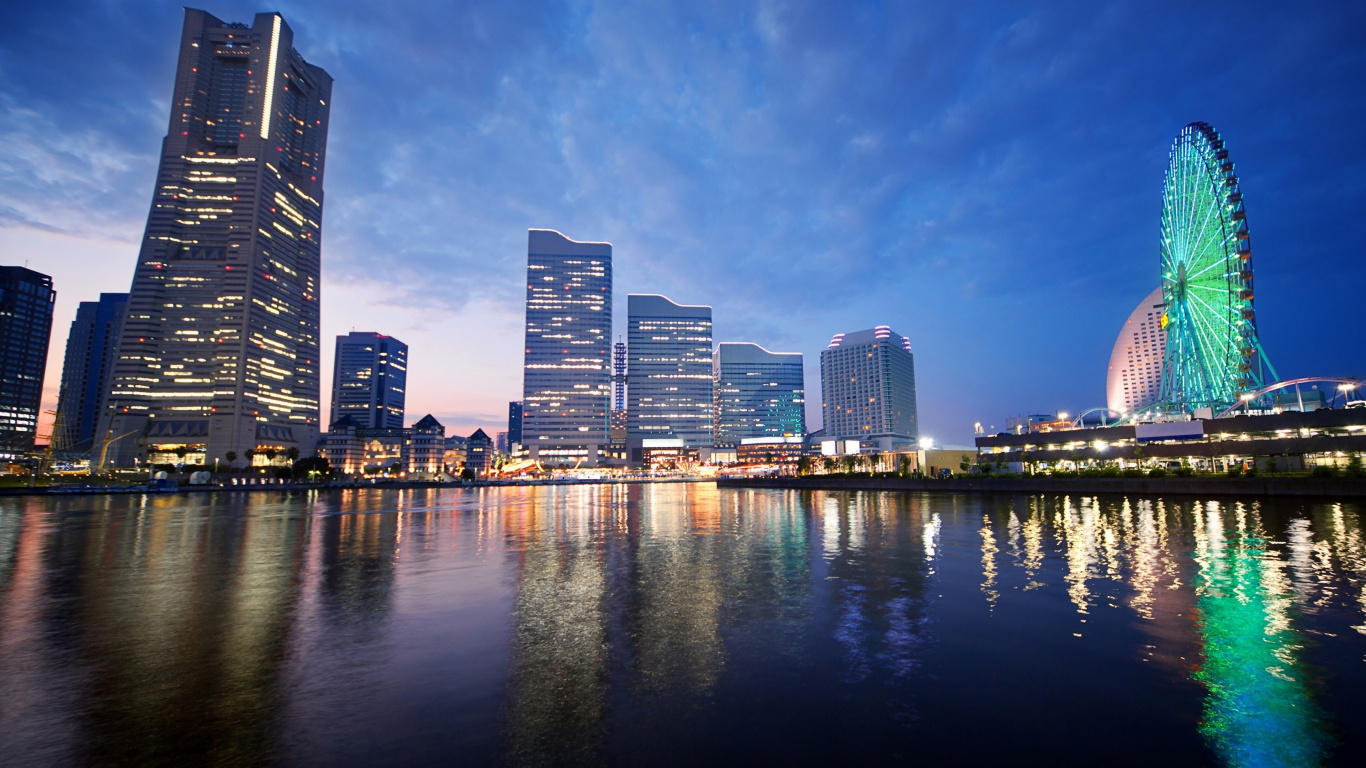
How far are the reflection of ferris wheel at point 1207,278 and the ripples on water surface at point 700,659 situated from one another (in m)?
66.8

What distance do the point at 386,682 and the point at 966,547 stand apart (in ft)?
75.0

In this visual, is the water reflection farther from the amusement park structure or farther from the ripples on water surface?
the amusement park structure

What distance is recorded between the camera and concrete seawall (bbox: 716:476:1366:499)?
4875cm

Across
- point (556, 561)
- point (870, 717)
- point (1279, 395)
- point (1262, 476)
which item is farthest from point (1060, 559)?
point (1279, 395)

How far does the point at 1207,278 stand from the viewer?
7738cm

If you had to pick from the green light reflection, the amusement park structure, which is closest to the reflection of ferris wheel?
the amusement park structure

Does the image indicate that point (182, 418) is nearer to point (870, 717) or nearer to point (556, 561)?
point (556, 561)

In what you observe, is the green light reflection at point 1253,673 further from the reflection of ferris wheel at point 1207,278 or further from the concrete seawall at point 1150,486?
the reflection of ferris wheel at point 1207,278

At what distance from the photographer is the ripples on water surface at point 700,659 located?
23.5ft

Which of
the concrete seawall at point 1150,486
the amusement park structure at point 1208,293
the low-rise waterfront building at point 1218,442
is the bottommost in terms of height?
the concrete seawall at point 1150,486

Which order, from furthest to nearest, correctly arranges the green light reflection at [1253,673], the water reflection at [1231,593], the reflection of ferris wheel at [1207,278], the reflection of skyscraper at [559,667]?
1. the reflection of ferris wheel at [1207,278]
2. the water reflection at [1231,593]
3. the reflection of skyscraper at [559,667]
4. the green light reflection at [1253,673]

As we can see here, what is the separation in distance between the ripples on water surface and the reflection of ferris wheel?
66778 mm

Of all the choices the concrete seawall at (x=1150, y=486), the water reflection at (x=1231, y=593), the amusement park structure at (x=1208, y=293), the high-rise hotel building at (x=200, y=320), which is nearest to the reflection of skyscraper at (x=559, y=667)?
the water reflection at (x=1231, y=593)

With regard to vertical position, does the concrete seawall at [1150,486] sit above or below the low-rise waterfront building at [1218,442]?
Answer: below
